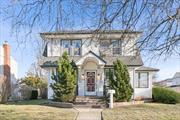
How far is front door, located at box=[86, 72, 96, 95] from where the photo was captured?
34312mm

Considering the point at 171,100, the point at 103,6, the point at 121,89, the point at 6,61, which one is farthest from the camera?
the point at 6,61

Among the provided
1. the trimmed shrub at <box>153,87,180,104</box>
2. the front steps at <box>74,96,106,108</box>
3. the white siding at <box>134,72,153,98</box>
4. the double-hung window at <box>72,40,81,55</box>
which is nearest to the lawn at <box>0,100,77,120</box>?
the front steps at <box>74,96,106,108</box>

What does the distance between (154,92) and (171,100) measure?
2.44 meters

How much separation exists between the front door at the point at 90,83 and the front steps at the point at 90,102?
6.57 feet

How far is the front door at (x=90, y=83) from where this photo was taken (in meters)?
34.3

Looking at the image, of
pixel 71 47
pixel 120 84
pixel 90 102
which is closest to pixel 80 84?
pixel 71 47

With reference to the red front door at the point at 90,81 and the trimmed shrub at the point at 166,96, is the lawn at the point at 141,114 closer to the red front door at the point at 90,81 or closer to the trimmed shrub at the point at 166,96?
the trimmed shrub at the point at 166,96

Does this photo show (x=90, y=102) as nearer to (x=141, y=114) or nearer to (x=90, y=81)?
(x=90, y=81)

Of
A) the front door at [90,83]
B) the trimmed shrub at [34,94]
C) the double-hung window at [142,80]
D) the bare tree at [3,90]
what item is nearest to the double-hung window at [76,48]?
the front door at [90,83]

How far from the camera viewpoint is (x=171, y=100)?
32.8 meters

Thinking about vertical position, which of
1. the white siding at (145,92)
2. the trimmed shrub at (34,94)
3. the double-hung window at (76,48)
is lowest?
the trimmed shrub at (34,94)

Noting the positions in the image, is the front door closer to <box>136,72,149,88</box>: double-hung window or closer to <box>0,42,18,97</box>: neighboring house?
<box>136,72,149,88</box>: double-hung window

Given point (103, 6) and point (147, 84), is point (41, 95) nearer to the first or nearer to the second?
point (147, 84)

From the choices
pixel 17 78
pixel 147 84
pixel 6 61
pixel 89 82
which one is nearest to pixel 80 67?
pixel 89 82
